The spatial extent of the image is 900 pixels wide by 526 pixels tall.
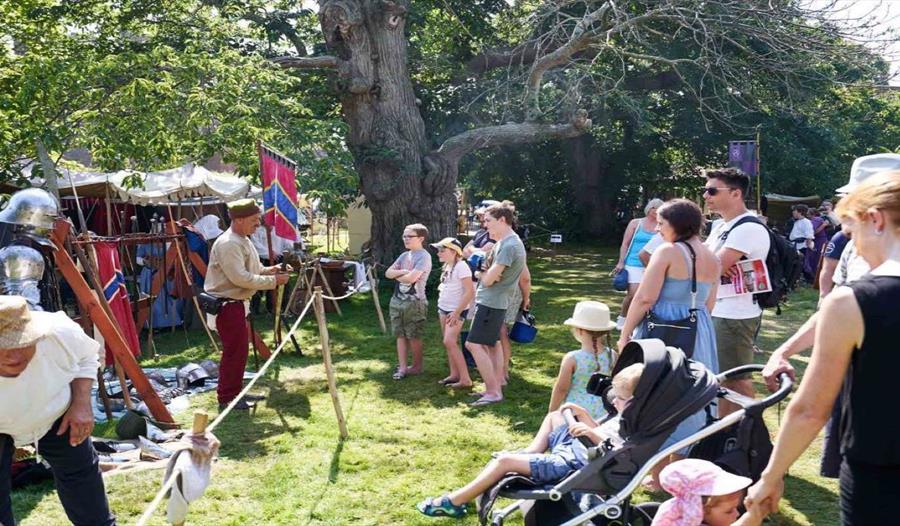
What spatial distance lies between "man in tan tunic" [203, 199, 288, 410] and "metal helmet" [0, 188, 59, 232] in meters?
1.51

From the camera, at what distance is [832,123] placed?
24172 millimetres

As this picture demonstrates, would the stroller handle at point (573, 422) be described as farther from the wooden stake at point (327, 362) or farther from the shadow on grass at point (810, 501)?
the wooden stake at point (327, 362)

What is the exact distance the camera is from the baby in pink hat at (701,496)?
10.1 ft

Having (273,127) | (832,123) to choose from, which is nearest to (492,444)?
(273,127)

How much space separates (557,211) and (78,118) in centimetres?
2169

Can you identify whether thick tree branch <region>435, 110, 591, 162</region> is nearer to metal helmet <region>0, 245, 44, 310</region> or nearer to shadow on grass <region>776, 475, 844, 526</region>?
metal helmet <region>0, 245, 44, 310</region>

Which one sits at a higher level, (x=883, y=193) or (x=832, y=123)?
(x=832, y=123)

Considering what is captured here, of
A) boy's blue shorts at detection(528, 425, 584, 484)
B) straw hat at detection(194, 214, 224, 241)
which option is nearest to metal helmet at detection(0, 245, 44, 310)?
boy's blue shorts at detection(528, 425, 584, 484)

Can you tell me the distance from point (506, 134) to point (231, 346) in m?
9.76

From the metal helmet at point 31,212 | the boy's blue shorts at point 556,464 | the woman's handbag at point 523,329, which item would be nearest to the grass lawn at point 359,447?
the woman's handbag at point 523,329

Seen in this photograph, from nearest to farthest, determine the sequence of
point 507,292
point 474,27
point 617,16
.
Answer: point 507,292
point 617,16
point 474,27

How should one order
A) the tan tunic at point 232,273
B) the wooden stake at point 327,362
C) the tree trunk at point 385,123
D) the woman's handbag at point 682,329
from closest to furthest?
1. the woman's handbag at point 682,329
2. the wooden stake at point 327,362
3. the tan tunic at point 232,273
4. the tree trunk at point 385,123

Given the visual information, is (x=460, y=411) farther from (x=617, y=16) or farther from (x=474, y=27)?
(x=474, y=27)

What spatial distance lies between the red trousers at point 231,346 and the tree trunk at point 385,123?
782cm
